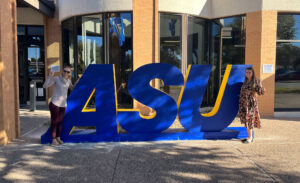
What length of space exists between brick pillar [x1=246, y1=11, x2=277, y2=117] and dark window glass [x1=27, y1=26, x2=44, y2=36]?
8219mm

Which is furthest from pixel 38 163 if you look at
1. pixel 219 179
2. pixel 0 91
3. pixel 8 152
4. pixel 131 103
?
pixel 131 103

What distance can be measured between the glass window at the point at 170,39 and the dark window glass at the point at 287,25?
3.30 metres

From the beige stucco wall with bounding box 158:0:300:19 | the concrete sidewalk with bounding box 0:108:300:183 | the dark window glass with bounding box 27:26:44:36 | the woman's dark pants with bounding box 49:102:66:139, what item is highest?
the beige stucco wall with bounding box 158:0:300:19

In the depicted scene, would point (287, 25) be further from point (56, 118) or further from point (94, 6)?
point (56, 118)

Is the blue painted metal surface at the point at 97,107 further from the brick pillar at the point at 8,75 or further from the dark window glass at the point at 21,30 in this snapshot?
the dark window glass at the point at 21,30

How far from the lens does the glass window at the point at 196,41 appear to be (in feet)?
30.0

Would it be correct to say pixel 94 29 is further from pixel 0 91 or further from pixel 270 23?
pixel 270 23

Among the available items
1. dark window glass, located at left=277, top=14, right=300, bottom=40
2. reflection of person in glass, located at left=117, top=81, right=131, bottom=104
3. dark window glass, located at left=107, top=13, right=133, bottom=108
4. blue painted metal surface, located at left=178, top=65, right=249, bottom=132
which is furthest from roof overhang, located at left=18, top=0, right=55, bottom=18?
dark window glass, located at left=277, top=14, right=300, bottom=40

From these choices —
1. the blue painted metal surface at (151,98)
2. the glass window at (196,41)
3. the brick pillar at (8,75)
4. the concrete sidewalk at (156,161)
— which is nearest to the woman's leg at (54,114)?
the concrete sidewalk at (156,161)

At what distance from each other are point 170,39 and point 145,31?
0.96 meters

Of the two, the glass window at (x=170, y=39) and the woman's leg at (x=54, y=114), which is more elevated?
the glass window at (x=170, y=39)

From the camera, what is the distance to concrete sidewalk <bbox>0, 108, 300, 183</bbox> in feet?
12.3

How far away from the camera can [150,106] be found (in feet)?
18.4

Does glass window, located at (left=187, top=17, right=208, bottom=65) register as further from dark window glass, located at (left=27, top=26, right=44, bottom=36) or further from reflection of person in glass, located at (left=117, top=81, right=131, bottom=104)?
dark window glass, located at (left=27, top=26, right=44, bottom=36)
